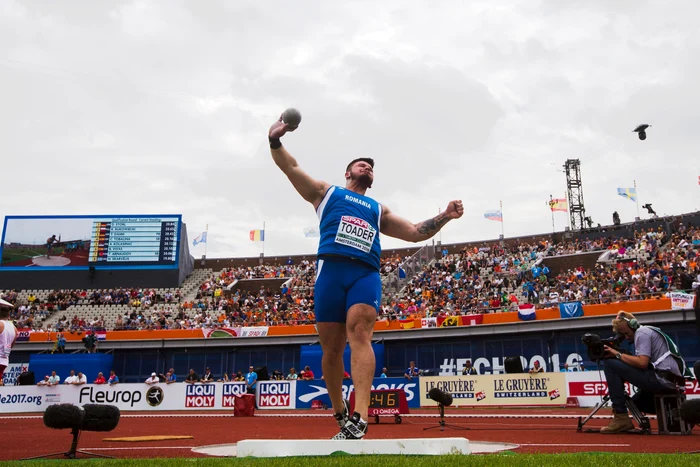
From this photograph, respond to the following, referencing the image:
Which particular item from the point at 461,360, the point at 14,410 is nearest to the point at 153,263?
the point at 14,410

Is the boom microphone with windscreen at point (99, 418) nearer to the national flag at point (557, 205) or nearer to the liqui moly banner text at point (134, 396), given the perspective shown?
the liqui moly banner text at point (134, 396)

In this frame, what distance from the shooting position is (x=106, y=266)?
39.2 m

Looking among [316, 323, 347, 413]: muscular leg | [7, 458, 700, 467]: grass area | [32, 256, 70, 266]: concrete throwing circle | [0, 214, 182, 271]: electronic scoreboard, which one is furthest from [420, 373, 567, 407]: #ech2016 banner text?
[32, 256, 70, 266]: concrete throwing circle

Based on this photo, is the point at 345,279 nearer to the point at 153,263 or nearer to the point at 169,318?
the point at 169,318

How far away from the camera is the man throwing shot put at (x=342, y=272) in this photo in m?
4.58

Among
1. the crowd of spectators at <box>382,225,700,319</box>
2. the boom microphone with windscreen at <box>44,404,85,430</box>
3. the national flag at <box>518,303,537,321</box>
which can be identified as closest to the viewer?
the boom microphone with windscreen at <box>44,404,85,430</box>

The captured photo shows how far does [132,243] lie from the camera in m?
39.1

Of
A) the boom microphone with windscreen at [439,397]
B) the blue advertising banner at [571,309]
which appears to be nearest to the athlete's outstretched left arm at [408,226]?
the boom microphone with windscreen at [439,397]

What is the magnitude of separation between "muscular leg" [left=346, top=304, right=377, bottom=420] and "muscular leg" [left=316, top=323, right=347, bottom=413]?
246 mm

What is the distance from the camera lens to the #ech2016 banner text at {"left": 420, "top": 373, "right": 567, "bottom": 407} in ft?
62.9

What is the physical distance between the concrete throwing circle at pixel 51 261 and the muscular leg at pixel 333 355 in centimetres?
3923

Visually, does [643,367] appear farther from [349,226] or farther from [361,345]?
[349,226]

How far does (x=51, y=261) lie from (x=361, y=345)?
4052 centimetres

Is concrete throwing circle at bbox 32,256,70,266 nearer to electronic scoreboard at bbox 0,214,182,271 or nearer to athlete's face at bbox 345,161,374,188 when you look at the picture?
electronic scoreboard at bbox 0,214,182,271
